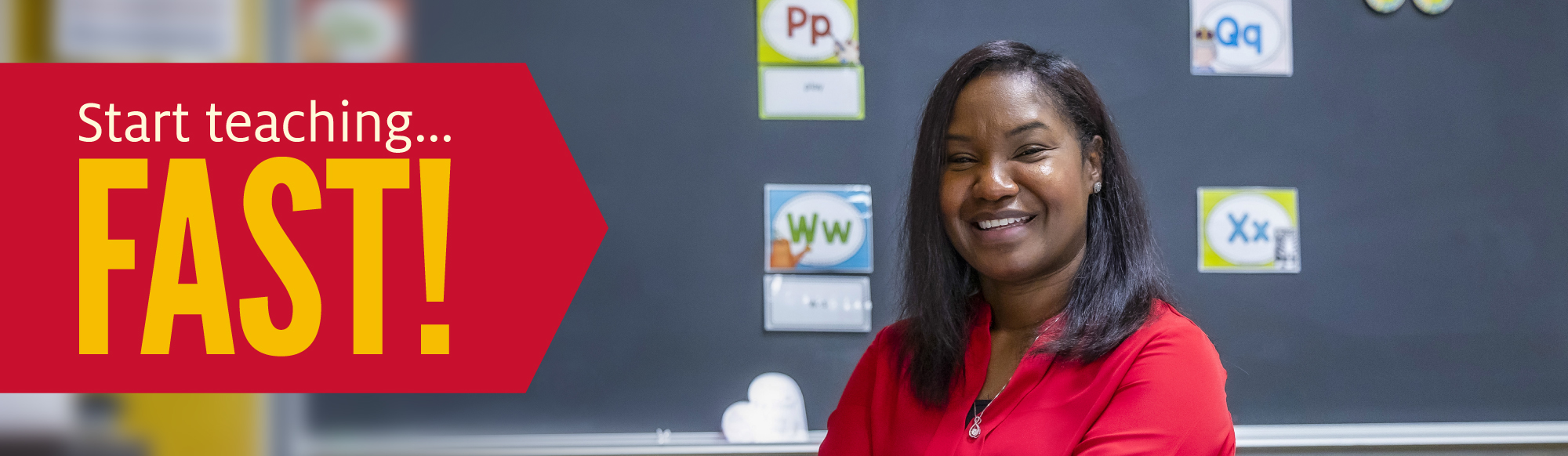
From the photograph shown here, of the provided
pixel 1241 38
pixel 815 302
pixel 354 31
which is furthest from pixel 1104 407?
pixel 354 31

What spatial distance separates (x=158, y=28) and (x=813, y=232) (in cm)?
109

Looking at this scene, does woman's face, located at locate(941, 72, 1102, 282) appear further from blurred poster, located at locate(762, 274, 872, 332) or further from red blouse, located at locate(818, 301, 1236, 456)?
blurred poster, located at locate(762, 274, 872, 332)

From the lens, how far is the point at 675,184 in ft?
5.53

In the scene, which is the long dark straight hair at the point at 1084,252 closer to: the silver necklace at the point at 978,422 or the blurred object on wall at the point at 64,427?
the silver necklace at the point at 978,422

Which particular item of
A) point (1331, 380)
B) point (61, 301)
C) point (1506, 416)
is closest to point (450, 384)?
point (61, 301)

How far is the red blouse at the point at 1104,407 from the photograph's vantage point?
0.87 meters

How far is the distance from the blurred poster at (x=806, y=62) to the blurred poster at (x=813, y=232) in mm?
128

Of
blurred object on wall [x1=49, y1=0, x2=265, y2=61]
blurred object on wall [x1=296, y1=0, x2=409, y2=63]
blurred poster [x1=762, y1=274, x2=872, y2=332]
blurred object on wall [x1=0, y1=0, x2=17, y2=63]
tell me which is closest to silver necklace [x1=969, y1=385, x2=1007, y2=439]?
blurred poster [x1=762, y1=274, x2=872, y2=332]

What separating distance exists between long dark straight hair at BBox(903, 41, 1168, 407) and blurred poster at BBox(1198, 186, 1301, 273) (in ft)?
2.62

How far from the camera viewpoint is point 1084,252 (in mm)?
995

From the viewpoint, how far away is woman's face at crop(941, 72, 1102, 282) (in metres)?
0.92

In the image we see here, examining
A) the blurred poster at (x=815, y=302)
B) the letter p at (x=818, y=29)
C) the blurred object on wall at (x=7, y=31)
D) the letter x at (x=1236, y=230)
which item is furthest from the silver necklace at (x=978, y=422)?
the blurred object on wall at (x=7, y=31)

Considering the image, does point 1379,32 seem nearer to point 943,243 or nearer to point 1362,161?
point 1362,161

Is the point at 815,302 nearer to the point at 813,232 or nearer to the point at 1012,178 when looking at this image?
the point at 813,232
